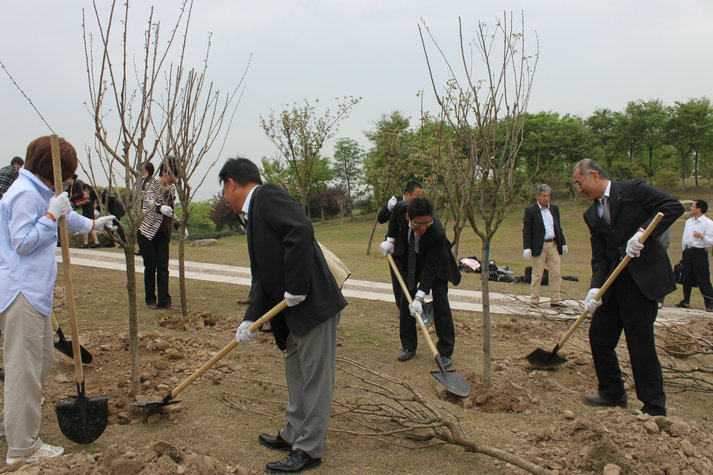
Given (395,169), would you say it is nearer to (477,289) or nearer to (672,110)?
(477,289)

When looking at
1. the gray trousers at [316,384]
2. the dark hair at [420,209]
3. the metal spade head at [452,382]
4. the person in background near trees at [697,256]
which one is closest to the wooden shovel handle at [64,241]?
the gray trousers at [316,384]

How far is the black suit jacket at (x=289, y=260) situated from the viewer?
116 inches

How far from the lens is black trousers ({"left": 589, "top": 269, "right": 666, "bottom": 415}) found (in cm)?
373

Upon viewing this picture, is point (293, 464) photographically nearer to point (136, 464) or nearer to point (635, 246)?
point (136, 464)

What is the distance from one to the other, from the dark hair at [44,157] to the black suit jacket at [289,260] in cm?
119

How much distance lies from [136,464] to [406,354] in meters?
3.07

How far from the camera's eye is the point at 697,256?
849cm

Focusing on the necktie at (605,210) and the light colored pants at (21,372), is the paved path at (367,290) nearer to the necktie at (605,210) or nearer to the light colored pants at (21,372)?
the necktie at (605,210)

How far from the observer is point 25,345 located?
2887mm

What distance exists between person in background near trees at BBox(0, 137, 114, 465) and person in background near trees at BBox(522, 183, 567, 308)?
694 centimetres

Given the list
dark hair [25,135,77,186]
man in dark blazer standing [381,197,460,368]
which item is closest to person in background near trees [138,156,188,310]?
man in dark blazer standing [381,197,460,368]

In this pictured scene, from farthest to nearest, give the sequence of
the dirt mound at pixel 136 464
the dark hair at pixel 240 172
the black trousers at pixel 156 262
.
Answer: the black trousers at pixel 156 262 → the dark hair at pixel 240 172 → the dirt mound at pixel 136 464

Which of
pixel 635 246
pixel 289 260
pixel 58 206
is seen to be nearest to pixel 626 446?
pixel 635 246

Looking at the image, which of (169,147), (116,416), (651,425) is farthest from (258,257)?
(651,425)
